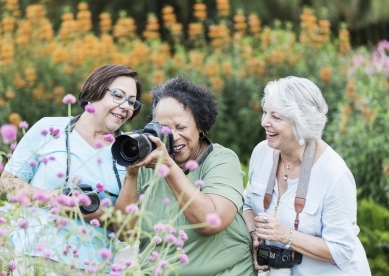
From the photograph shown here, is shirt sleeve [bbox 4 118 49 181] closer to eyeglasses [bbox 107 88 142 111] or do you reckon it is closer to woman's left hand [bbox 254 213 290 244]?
eyeglasses [bbox 107 88 142 111]

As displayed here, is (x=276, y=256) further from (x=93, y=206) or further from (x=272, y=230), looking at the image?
(x=93, y=206)

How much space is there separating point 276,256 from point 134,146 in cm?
78

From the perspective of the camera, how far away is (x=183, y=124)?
9.40ft

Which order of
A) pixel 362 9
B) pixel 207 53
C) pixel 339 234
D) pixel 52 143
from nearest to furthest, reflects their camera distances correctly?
pixel 339 234 < pixel 52 143 < pixel 207 53 < pixel 362 9

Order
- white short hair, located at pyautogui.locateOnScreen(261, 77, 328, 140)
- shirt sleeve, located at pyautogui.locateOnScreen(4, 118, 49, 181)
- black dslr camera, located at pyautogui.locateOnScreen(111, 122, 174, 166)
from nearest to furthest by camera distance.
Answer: black dslr camera, located at pyautogui.locateOnScreen(111, 122, 174, 166) → white short hair, located at pyautogui.locateOnScreen(261, 77, 328, 140) → shirt sleeve, located at pyautogui.locateOnScreen(4, 118, 49, 181)

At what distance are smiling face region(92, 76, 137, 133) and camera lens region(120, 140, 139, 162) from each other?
476 mm

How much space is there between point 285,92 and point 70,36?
180 inches

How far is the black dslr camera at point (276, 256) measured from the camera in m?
2.91

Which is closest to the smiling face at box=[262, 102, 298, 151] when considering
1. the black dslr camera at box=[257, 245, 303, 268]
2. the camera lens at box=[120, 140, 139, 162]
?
the black dslr camera at box=[257, 245, 303, 268]

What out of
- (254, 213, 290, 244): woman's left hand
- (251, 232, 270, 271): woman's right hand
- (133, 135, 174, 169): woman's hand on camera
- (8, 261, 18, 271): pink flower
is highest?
(133, 135, 174, 169): woman's hand on camera

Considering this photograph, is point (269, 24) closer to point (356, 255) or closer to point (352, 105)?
point (352, 105)

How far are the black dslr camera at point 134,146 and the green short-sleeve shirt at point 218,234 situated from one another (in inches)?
8.7

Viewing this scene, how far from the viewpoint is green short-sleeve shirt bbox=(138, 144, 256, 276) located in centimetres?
281

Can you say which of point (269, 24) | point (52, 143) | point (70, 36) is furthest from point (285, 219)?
point (269, 24)
